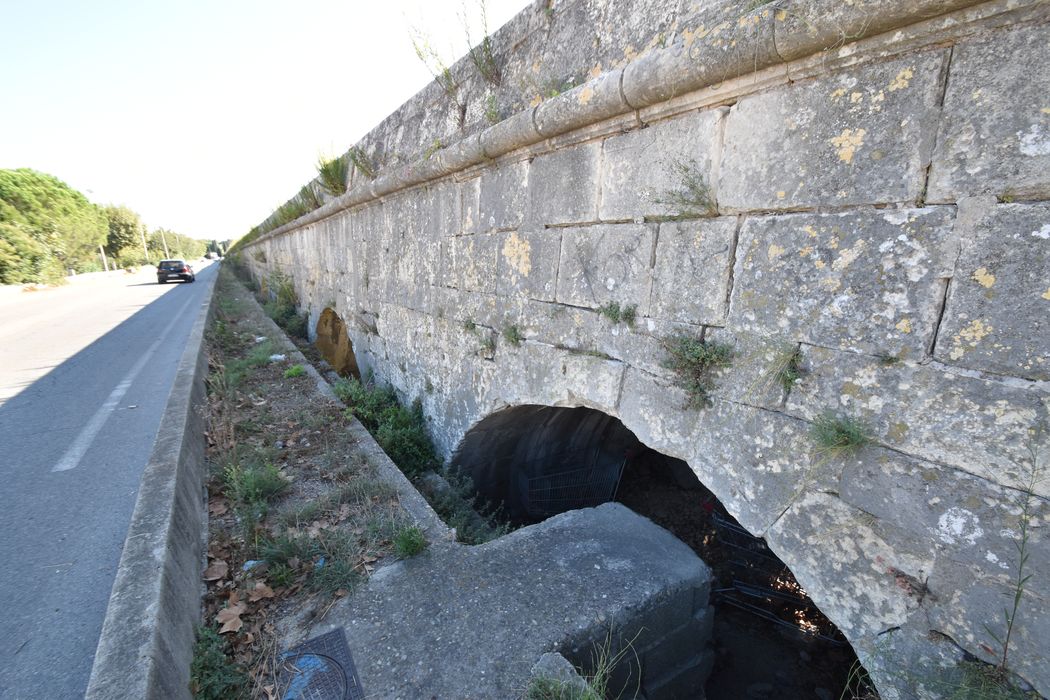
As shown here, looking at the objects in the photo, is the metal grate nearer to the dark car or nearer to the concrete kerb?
the concrete kerb

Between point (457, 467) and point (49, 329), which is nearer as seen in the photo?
point (457, 467)

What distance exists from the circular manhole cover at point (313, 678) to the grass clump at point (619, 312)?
6.84ft

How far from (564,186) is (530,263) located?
0.55 m

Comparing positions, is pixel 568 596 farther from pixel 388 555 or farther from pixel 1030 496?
pixel 1030 496

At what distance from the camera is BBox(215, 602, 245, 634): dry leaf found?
7.07ft

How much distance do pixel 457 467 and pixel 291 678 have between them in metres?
2.37

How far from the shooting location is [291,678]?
6.43ft

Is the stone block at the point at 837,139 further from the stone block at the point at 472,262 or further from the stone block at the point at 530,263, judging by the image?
the stone block at the point at 472,262

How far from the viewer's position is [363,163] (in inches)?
205

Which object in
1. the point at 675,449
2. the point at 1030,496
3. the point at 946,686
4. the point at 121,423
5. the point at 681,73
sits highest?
the point at 681,73

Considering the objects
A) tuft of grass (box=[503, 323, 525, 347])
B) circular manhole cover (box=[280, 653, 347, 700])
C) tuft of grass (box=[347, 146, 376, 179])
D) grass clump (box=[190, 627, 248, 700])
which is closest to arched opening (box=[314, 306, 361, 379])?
tuft of grass (box=[347, 146, 376, 179])

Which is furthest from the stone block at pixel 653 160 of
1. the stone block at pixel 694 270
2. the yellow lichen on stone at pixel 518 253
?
the yellow lichen on stone at pixel 518 253

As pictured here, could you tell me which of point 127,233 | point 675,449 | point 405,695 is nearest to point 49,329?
point 405,695

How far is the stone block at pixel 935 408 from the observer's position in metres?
1.26
